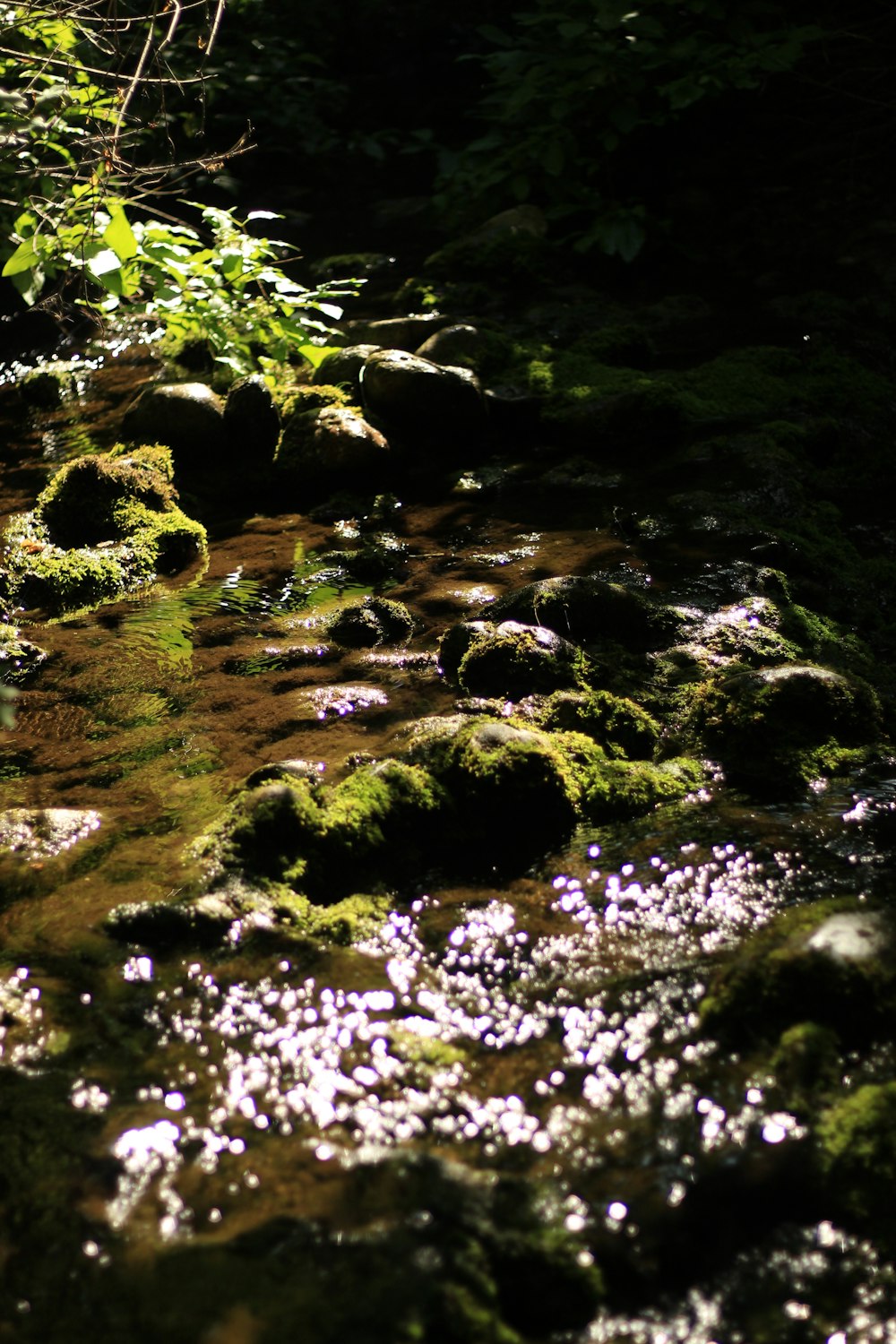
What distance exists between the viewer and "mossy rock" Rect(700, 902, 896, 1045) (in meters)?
2.56

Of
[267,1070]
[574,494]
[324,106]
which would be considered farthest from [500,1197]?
[324,106]

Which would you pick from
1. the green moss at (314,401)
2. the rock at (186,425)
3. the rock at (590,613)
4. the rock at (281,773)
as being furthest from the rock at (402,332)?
the rock at (281,773)

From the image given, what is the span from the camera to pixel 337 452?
625 cm

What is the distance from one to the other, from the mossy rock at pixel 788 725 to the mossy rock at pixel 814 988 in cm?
93

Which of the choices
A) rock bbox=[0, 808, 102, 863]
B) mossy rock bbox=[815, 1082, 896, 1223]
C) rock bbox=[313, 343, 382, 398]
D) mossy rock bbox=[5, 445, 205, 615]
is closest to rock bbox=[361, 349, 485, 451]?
rock bbox=[313, 343, 382, 398]

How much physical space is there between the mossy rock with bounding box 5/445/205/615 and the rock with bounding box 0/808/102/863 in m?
1.82

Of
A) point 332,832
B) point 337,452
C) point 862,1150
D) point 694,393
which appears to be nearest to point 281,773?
point 332,832

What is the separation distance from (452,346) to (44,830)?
15.6 feet

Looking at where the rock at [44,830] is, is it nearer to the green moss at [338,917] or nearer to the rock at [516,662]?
the green moss at [338,917]

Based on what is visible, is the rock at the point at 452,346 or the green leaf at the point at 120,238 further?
the rock at the point at 452,346

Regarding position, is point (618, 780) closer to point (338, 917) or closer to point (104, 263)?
point (338, 917)

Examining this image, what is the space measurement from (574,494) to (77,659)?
270 centimetres

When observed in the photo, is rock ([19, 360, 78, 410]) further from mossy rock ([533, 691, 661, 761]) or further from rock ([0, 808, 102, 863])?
mossy rock ([533, 691, 661, 761])

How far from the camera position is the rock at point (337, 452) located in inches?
246
